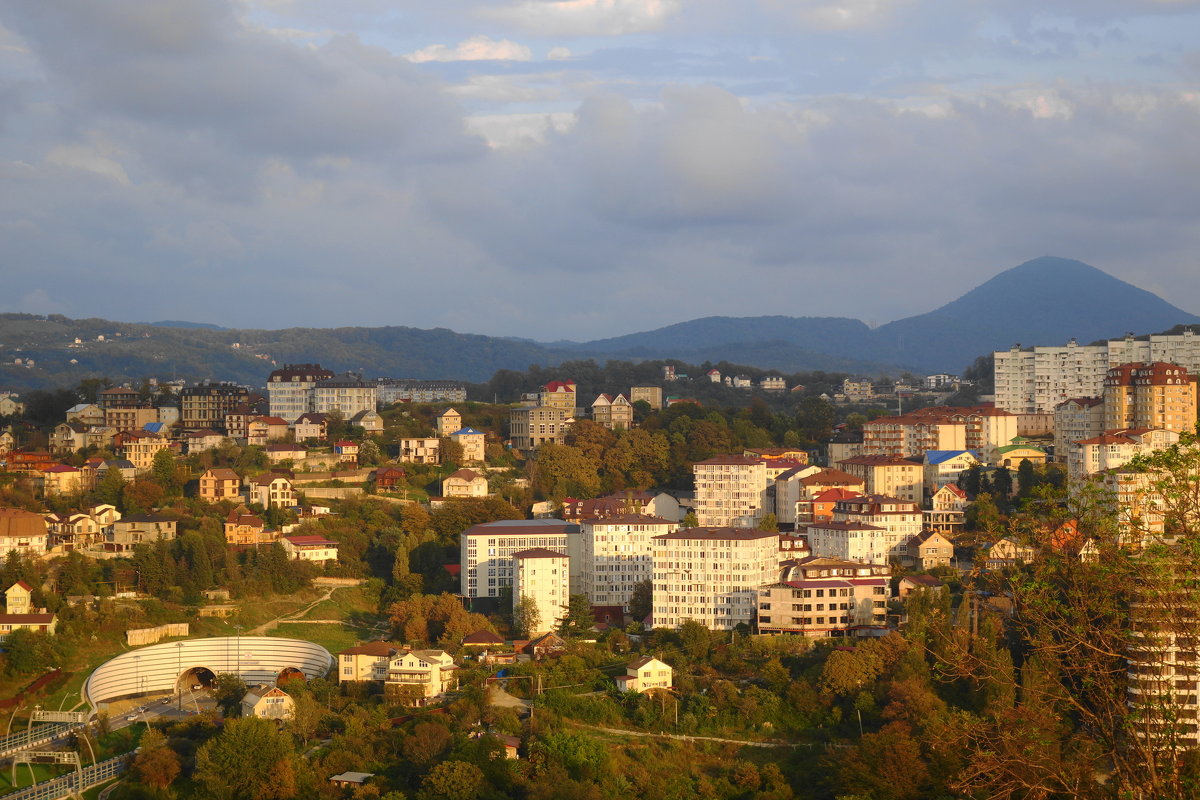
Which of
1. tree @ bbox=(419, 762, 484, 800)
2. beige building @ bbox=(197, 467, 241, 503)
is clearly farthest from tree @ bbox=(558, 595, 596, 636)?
beige building @ bbox=(197, 467, 241, 503)

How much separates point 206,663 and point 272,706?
5.28 m

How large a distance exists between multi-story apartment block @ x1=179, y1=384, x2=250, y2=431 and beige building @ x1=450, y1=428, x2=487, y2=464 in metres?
10.4

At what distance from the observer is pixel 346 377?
6038 centimetres

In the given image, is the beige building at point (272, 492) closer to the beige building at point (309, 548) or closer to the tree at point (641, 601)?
the beige building at point (309, 548)

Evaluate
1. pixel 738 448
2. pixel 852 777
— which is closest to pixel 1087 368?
pixel 738 448

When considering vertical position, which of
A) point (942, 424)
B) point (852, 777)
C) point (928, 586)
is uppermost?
point (942, 424)

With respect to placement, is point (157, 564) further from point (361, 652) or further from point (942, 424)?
point (942, 424)

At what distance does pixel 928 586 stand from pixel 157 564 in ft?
66.1

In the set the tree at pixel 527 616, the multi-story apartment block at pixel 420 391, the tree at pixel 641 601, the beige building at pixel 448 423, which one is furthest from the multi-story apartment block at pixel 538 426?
the tree at pixel 527 616

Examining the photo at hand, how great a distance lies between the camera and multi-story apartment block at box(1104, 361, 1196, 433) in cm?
4678

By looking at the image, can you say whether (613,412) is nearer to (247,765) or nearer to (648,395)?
(648,395)

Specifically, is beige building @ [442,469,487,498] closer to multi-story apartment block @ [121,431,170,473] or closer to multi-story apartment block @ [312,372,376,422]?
multi-story apartment block @ [121,431,170,473]

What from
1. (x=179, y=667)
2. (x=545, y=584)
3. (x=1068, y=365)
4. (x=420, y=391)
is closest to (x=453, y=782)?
(x=545, y=584)

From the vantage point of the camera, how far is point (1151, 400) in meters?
46.9
